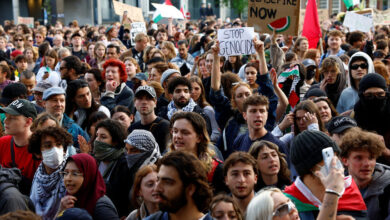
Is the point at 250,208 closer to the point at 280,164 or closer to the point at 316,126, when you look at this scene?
the point at 280,164

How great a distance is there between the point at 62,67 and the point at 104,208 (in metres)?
4.77

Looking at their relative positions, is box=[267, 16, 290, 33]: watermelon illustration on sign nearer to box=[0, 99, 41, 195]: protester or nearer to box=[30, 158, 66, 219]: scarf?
box=[0, 99, 41, 195]: protester

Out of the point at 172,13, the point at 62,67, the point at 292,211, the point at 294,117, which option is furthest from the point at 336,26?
the point at 292,211

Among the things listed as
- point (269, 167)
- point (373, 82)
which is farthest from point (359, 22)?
point (269, 167)

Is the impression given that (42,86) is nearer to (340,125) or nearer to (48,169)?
(48,169)

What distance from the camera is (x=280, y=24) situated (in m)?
9.29

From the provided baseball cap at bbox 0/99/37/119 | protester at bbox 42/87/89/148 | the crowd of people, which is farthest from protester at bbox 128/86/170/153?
baseball cap at bbox 0/99/37/119

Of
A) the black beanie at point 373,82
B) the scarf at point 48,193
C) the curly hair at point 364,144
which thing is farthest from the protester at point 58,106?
the curly hair at point 364,144

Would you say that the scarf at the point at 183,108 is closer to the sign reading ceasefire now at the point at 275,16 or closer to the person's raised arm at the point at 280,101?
the person's raised arm at the point at 280,101

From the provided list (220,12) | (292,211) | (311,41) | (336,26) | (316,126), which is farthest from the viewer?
(220,12)

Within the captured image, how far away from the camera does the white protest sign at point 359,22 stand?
12.8 metres

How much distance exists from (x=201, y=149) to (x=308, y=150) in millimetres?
1467

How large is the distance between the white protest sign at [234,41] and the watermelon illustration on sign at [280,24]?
0.74m

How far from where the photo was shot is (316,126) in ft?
19.5
